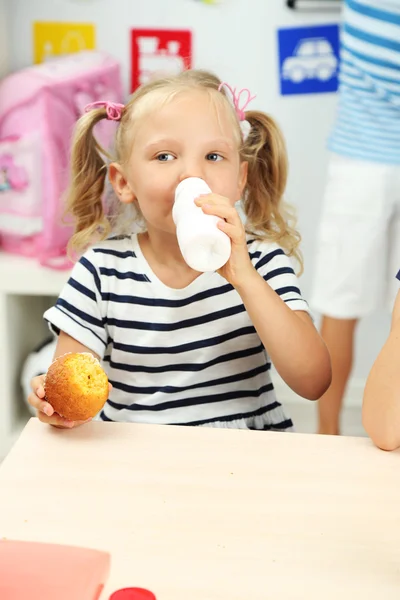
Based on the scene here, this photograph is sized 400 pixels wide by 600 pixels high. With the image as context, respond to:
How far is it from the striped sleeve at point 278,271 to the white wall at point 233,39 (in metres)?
1.05

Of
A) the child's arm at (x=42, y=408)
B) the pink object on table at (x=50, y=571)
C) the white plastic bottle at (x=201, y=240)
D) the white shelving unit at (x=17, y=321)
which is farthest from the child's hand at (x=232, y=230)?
the white shelving unit at (x=17, y=321)

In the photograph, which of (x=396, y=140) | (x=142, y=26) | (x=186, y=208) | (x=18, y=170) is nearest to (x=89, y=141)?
(x=186, y=208)

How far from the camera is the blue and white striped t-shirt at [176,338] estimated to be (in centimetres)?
108

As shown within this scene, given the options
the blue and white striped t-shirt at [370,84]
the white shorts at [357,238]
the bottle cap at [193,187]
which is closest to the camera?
the bottle cap at [193,187]

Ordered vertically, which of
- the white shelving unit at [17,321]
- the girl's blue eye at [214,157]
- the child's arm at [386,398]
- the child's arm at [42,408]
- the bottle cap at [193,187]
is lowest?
the white shelving unit at [17,321]

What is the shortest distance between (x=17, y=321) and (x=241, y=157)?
43.3 inches

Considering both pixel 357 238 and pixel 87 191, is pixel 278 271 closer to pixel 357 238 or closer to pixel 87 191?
pixel 87 191

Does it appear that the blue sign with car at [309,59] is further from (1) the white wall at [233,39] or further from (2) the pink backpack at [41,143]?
(2) the pink backpack at [41,143]

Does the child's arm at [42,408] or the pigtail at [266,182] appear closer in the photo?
the child's arm at [42,408]

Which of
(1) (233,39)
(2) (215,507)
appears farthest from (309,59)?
(2) (215,507)

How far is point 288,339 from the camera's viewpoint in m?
0.97

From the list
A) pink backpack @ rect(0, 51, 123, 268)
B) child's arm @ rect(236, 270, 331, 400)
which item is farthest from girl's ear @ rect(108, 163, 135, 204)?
pink backpack @ rect(0, 51, 123, 268)

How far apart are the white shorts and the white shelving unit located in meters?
0.64

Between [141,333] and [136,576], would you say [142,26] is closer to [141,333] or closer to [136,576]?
[141,333]
